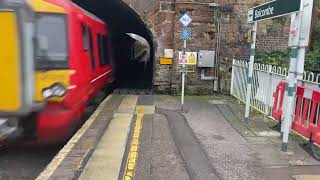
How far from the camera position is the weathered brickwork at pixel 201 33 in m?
13.8

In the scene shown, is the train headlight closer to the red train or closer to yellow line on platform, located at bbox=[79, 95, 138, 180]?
the red train

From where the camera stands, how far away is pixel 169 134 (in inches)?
333

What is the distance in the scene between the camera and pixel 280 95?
Answer: 8898 mm

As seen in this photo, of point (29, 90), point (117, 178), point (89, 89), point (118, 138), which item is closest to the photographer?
point (29, 90)

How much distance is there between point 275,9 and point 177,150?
10.1 feet

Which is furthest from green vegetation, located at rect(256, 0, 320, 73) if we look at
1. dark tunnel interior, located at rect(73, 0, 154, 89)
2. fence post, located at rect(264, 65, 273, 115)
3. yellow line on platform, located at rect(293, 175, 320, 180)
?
yellow line on platform, located at rect(293, 175, 320, 180)

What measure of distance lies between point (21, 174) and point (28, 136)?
59 cm

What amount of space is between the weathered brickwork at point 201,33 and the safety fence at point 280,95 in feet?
2.74

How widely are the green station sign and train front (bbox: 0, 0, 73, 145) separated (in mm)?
3764

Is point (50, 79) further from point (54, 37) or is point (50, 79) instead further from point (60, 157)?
point (60, 157)

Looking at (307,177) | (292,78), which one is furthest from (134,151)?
(292,78)

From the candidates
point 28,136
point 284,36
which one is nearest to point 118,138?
point 28,136

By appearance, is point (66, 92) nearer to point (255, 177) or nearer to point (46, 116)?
point (46, 116)

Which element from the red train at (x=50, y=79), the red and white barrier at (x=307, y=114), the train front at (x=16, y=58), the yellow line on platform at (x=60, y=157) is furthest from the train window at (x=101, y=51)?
the train front at (x=16, y=58)
